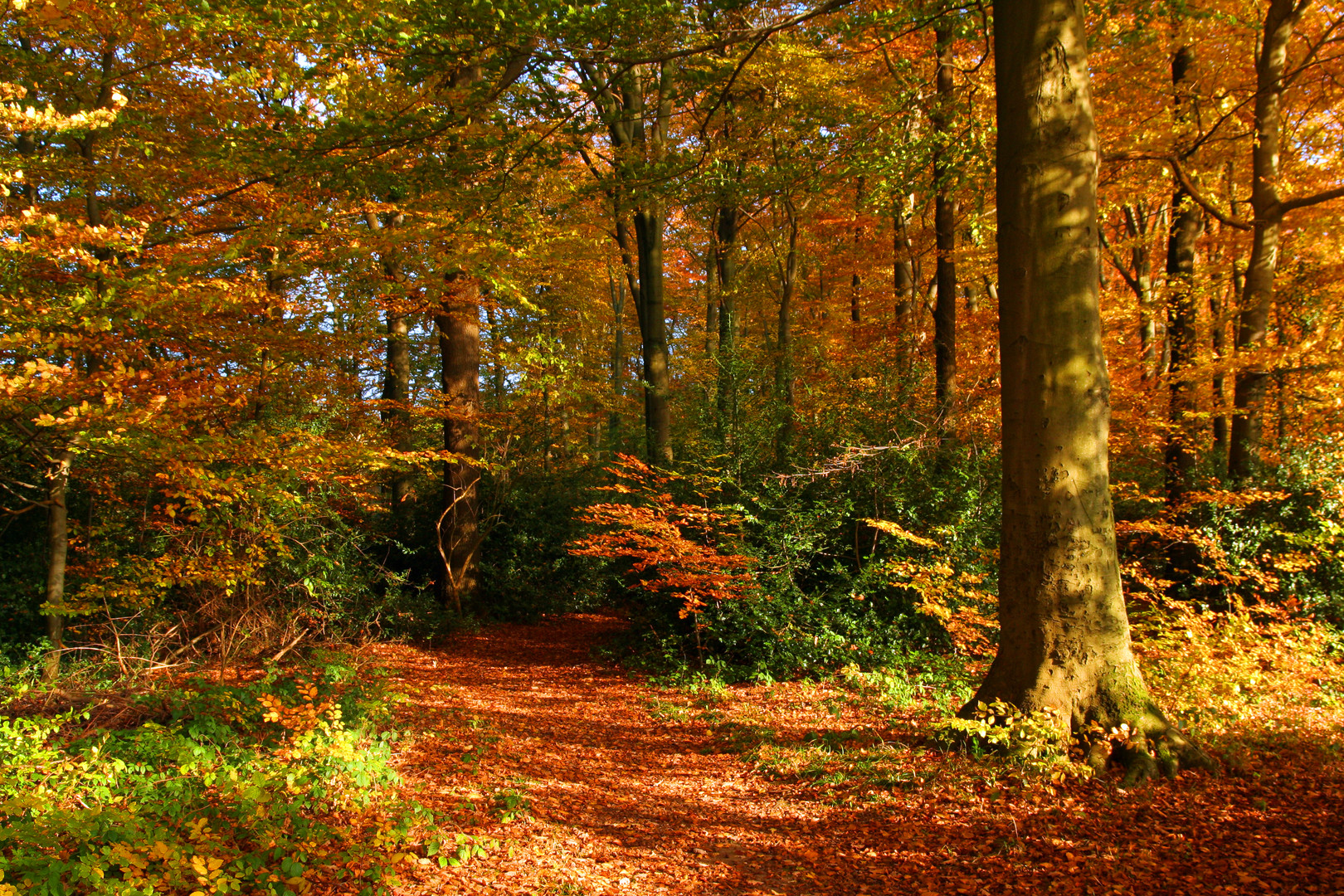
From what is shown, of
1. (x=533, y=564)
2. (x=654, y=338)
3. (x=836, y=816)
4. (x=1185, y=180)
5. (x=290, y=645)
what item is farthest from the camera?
(x=533, y=564)

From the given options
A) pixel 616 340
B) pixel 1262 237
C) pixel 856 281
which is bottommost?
pixel 1262 237

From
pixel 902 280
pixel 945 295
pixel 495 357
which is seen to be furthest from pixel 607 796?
pixel 902 280

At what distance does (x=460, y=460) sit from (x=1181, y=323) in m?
11.2

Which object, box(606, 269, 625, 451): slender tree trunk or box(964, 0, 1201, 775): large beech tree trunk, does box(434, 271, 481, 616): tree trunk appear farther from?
box(964, 0, 1201, 775): large beech tree trunk

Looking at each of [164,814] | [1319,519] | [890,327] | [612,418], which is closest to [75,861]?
[164,814]

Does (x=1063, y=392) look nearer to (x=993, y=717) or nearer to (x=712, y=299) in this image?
(x=993, y=717)

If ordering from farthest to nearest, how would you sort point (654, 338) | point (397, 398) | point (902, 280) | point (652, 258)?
point (902, 280) → point (397, 398) → point (652, 258) → point (654, 338)

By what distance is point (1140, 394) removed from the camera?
1045 cm

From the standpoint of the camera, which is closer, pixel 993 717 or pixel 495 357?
pixel 993 717

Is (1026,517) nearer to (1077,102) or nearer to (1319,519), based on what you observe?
(1077,102)

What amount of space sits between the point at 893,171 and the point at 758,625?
217 inches

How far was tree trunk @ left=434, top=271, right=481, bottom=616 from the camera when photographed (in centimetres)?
1153

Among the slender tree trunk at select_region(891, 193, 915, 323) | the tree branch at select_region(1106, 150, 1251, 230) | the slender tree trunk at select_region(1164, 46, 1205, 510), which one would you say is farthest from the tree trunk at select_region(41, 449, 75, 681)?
the slender tree trunk at select_region(1164, 46, 1205, 510)

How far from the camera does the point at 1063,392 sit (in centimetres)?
431
